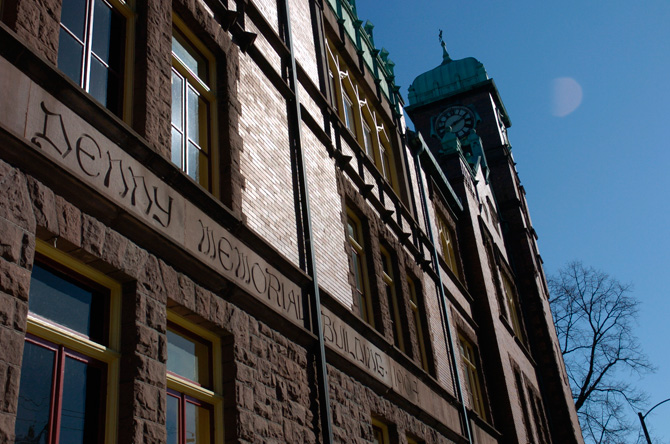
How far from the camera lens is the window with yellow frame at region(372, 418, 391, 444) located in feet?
34.9

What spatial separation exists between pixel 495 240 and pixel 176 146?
19.9 m

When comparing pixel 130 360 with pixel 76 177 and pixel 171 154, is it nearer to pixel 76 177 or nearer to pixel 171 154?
pixel 76 177

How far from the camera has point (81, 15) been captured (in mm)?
7109

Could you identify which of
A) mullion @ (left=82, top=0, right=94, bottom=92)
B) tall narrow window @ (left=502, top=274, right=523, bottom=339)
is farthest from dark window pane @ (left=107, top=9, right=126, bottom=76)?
tall narrow window @ (left=502, top=274, right=523, bottom=339)

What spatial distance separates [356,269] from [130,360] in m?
6.95

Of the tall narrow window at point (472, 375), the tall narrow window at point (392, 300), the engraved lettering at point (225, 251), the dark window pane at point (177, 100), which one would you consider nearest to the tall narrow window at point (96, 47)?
the dark window pane at point (177, 100)

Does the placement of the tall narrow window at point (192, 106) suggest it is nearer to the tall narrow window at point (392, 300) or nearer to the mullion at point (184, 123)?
the mullion at point (184, 123)

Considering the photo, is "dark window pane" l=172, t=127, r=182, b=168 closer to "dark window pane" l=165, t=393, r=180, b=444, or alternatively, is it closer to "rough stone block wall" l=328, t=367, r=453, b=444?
"dark window pane" l=165, t=393, r=180, b=444

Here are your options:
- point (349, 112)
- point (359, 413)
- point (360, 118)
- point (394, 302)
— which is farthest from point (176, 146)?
point (360, 118)

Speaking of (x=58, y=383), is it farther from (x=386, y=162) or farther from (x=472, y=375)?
(x=472, y=375)

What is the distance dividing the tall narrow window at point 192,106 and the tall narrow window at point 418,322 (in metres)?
6.65

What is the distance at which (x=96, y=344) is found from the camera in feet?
18.7

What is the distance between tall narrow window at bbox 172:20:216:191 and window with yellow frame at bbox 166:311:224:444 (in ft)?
6.26

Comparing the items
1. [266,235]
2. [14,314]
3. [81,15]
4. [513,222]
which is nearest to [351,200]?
[266,235]
